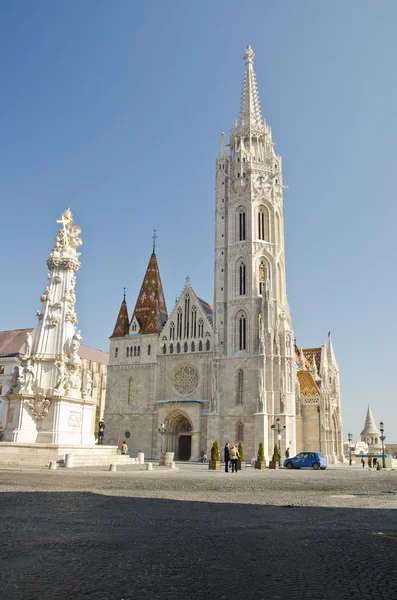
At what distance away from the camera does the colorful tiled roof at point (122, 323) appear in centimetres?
5610

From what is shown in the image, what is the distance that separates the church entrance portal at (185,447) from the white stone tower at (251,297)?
14.6 feet

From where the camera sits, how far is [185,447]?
51.1 m

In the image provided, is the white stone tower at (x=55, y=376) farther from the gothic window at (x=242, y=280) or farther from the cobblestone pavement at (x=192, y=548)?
the gothic window at (x=242, y=280)

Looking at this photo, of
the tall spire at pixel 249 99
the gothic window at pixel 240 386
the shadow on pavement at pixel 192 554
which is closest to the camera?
the shadow on pavement at pixel 192 554

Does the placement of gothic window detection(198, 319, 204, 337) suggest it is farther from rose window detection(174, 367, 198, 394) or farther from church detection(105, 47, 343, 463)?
rose window detection(174, 367, 198, 394)

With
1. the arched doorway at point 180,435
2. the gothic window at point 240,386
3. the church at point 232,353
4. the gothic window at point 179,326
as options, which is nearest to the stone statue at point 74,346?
the church at point 232,353

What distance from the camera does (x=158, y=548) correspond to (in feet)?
21.9

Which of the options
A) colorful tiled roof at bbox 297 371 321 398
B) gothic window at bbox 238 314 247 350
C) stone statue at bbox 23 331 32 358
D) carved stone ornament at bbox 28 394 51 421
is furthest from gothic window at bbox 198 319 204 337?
carved stone ornament at bbox 28 394 51 421

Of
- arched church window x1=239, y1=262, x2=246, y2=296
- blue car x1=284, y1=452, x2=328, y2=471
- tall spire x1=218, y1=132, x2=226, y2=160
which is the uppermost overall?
tall spire x1=218, y1=132, x2=226, y2=160

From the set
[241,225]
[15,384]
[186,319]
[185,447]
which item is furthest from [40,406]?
[241,225]

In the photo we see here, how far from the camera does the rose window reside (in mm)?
51188

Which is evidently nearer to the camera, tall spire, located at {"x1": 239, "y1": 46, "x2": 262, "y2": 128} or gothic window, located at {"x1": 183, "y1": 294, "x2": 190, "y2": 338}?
gothic window, located at {"x1": 183, "y1": 294, "x2": 190, "y2": 338}

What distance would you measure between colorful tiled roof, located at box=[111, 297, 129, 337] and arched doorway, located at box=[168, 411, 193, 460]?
11.0m

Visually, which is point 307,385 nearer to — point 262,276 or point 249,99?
point 262,276
